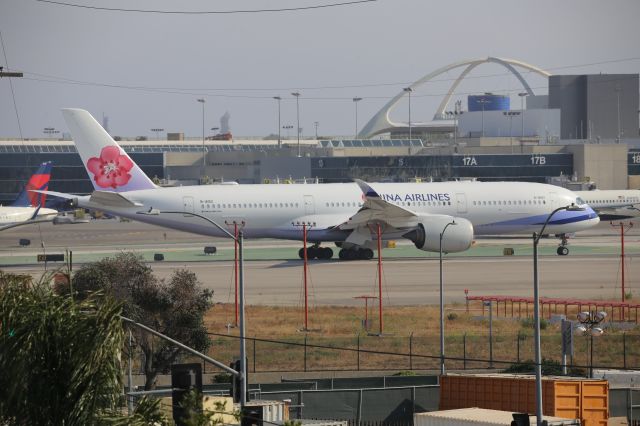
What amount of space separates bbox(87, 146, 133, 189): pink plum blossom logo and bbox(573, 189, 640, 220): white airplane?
3786cm

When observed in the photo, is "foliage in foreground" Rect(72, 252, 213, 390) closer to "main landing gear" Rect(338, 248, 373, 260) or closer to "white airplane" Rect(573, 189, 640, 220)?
"main landing gear" Rect(338, 248, 373, 260)

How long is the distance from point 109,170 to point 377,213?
1468 centimetres

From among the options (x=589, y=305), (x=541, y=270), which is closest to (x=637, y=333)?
(x=589, y=305)

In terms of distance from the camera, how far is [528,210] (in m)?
71.8

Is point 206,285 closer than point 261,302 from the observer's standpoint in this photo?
No

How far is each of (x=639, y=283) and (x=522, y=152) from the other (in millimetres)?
95416

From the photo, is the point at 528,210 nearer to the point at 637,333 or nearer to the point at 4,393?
the point at 637,333

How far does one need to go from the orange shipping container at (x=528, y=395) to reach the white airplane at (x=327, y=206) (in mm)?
31341

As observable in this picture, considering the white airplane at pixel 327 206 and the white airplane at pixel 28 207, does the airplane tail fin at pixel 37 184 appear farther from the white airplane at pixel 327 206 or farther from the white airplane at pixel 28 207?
the white airplane at pixel 327 206

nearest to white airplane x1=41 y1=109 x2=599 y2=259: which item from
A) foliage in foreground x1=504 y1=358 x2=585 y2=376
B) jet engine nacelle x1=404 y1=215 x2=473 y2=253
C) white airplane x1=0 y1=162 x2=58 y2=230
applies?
jet engine nacelle x1=404 y1=215 x2=473 y2=253

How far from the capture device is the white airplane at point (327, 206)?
66125 millimetres

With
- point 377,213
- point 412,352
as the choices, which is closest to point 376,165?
point 377,213

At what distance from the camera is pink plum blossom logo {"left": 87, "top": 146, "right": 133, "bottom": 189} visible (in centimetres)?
6844

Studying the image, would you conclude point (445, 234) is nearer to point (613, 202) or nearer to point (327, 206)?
point (327, 206)
